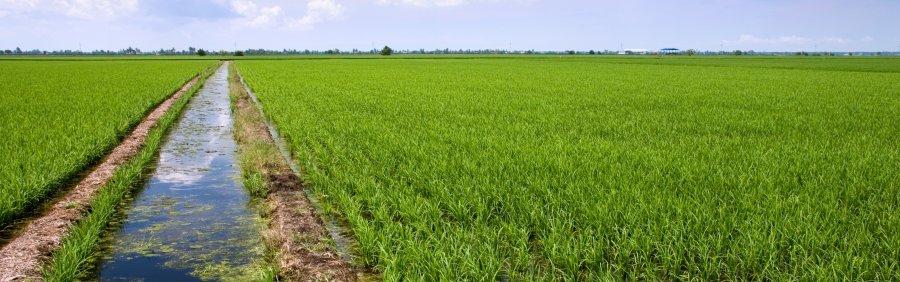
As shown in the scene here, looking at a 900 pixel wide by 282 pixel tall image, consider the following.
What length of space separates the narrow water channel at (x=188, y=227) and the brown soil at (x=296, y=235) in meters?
0.19

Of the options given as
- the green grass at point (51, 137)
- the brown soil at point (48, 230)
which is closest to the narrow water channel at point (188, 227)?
the brown soil at point (48, 230)

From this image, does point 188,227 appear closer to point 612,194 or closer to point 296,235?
point 296,235

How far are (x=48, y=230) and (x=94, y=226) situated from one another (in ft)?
1.51

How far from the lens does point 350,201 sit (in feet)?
17.1

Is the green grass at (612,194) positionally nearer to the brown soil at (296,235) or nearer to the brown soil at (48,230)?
the brown soil at (296,235)

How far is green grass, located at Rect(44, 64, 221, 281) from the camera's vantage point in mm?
3785

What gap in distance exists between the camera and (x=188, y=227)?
495 cm

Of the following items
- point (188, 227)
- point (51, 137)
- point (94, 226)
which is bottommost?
point (188, 227)

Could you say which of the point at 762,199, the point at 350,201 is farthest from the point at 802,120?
the point at 350,201

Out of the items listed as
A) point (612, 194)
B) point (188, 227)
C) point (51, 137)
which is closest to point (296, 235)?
point (188, 227)

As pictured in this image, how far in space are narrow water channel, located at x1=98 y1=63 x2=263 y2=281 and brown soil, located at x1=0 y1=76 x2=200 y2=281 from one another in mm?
387

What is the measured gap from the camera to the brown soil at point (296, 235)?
155 inches

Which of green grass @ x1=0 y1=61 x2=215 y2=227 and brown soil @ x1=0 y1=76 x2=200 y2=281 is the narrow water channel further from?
green grass @ x1=0 y1=61 x2=215 y2=227

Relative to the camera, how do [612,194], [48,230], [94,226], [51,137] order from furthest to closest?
1. [51,137]
2. [612,194]
3. [48,230]
4. [94,226]
